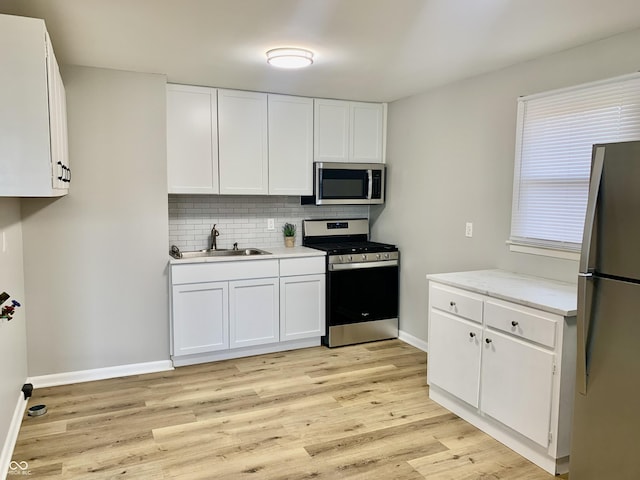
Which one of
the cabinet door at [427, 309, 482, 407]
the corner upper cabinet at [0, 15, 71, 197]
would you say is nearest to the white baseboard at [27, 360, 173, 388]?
the corner upper cabinet at [0, 15, 71, 197]

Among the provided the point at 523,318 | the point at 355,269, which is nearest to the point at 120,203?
the point at 355,269

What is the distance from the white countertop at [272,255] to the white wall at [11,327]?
1051 mm

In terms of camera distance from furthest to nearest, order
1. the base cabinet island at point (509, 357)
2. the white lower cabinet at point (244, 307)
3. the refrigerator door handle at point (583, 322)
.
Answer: the white lower cabinet at point (244, 307)
the base cabinet island at point (509, 357)
the refrigerator door handle at point (583, 322)

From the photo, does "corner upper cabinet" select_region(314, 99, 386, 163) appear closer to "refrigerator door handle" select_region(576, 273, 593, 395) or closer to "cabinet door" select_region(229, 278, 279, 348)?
"cabinet door" select_region(229, 278, 279, 348)

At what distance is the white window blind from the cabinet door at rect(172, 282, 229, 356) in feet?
7.64

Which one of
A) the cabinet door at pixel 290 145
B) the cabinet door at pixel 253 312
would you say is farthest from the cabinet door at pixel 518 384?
the cabinet door at pixel 290 145

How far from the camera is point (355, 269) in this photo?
4445 mm

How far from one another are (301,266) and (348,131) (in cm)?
140

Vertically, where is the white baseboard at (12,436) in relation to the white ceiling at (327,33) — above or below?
below

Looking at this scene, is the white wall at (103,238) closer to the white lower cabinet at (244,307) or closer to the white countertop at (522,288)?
the white lower cabinet at (244,307)

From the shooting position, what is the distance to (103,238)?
3.61 m

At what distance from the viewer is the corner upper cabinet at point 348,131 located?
178 inches

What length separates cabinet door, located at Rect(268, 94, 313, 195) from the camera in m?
4.34

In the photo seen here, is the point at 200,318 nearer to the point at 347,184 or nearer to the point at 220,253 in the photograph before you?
the point at 220,253
